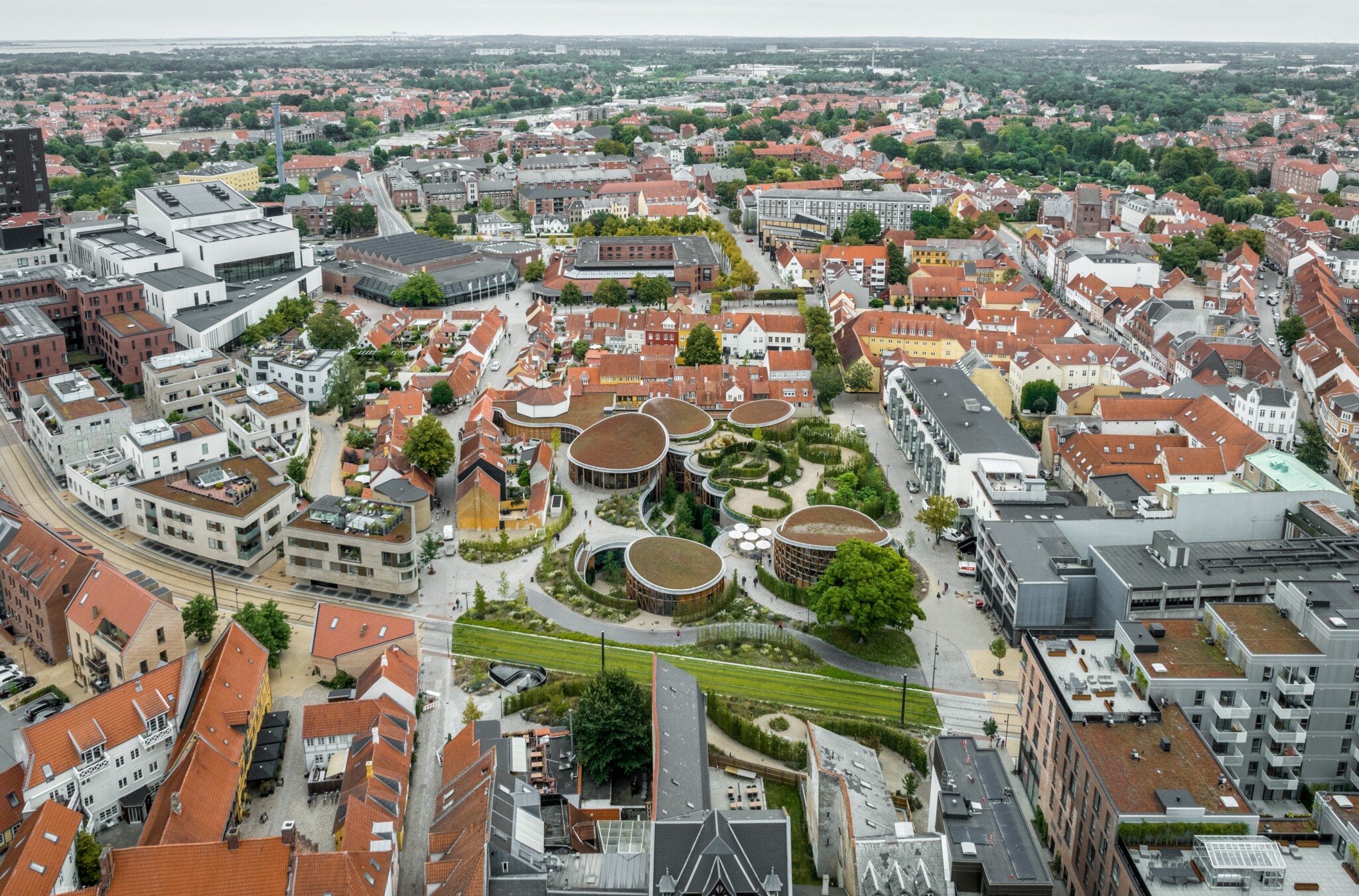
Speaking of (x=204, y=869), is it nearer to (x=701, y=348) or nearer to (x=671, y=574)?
(x=671, y=574)

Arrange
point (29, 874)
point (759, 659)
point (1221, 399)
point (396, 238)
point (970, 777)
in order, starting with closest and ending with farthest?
point (29, 874)
point (970, 777)
point (759, 659)
point (1221, 399)
point (396, 238)

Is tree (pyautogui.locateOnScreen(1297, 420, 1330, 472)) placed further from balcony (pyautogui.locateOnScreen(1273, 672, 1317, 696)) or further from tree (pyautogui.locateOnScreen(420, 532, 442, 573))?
tree (pyautogui.locateOnScreen(420, 532, 442, 573))

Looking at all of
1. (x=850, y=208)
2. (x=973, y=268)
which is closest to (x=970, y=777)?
(x=973, y=268)

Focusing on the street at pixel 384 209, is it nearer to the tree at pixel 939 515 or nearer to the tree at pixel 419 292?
the tree at pixel 419 292

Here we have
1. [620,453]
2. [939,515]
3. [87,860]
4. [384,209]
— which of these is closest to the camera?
[87,860]

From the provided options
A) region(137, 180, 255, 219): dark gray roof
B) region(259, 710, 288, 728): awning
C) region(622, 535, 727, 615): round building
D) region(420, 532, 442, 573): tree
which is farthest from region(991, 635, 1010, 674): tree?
region(137, 180, 255, 219): dark gray roof

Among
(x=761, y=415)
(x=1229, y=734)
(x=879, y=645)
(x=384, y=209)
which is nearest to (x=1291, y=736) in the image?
(x=1229, y=734)

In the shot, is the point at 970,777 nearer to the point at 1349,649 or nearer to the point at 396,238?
the point at 1349,649
